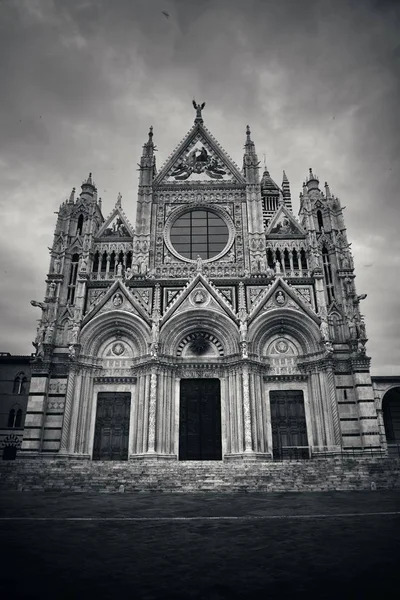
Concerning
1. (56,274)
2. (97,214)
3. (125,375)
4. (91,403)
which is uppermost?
(97,214)

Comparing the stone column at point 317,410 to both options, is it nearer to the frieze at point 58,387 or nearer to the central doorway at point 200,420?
the central doorway at point 200,420

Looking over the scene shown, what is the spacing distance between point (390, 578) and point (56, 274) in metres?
23.8

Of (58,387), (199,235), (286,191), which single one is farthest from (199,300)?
(286,191)

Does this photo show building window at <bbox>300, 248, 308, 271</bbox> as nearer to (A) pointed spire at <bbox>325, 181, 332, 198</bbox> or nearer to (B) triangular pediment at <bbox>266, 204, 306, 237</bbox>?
(B) triangular pediment at <bbox>266, 204, 306, 237</bbox>

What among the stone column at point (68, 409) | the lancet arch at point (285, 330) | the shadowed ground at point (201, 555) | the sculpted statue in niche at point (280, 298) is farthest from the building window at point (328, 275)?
the shadowed ground at point (201, 555)

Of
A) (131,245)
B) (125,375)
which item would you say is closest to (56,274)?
(131,245)

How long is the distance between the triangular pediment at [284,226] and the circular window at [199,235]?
3.05 m

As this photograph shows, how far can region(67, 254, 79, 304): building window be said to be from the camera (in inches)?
965

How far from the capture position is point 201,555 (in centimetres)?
454

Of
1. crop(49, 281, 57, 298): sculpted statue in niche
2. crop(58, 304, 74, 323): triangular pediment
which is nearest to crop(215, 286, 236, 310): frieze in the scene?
crop(58, 304, 74, 323): triangular pediment

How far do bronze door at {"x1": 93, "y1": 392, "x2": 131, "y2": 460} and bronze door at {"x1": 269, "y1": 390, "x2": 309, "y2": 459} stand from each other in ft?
26.1

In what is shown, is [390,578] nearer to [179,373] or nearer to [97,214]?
[179,373]

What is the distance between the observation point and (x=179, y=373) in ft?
74.7

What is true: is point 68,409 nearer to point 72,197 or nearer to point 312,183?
point 72,197
